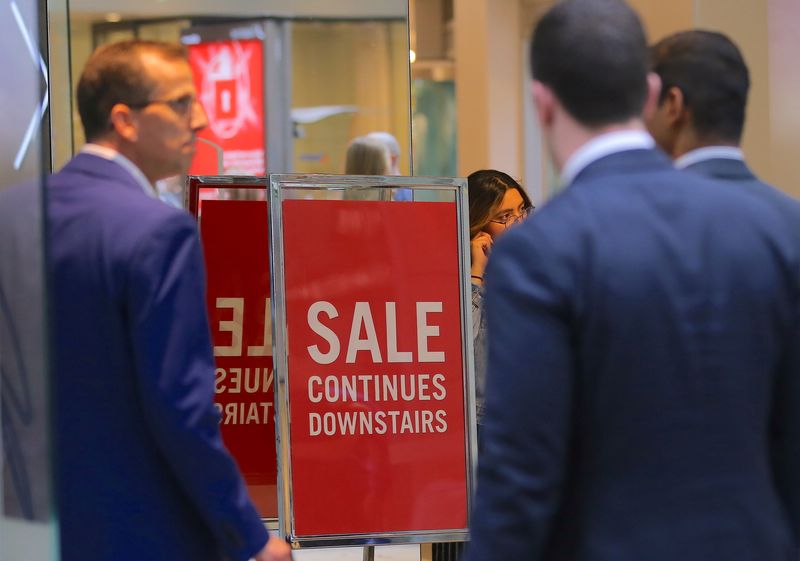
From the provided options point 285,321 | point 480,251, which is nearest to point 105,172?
point 285,321

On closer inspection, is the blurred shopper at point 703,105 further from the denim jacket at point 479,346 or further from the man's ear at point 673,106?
the denim jacket at point 479,346

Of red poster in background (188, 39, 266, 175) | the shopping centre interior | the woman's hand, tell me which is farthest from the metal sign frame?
red poster in background (188, 39, 266, 175)

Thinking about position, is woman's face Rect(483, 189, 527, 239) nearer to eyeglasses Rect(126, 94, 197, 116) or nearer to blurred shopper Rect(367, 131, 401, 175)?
blurred shopper Rect(367, 131, 401, 175)

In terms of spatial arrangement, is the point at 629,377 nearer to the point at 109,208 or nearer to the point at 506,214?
the point at 109,208

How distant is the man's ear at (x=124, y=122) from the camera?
2.20 meters

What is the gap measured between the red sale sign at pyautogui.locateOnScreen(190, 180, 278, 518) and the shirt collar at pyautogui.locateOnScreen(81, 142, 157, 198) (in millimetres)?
1523

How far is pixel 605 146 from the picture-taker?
163cm

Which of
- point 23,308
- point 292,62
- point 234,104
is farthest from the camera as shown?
point 234,104

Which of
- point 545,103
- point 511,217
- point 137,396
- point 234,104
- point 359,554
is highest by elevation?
point 234,104

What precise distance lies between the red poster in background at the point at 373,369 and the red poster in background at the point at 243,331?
0.38 m

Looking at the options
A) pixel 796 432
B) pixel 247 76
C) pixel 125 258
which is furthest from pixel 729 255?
pixel 247 76

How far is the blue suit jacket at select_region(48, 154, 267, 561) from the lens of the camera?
2.04 meters

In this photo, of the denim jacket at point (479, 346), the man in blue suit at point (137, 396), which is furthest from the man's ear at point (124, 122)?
the denim jacket at point (479, 346)

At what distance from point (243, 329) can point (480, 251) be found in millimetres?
745
